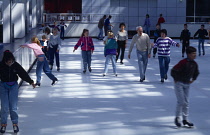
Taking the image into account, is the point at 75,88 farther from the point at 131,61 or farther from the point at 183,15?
the point at 183,15

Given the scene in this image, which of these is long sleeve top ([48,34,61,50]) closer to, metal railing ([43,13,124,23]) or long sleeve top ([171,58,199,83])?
long sleeve top ([171,58,199,83])

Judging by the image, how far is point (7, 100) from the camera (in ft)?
33.3

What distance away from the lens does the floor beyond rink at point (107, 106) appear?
10.4m

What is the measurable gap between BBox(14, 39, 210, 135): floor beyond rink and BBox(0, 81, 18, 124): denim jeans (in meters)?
0.36

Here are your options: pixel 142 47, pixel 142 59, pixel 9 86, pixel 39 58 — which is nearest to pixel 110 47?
pixel 142 59

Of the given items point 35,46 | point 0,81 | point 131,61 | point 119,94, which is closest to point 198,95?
point 119,94

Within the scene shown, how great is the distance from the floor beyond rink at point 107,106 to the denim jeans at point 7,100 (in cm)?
36

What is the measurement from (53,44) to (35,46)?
4.24 meters

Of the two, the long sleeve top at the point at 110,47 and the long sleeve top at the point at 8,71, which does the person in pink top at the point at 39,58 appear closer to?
the long sleeve top at the point at 110,47

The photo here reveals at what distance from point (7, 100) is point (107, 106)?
11.3ft

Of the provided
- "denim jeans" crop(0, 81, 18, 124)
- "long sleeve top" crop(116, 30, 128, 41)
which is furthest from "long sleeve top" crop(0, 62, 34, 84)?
"long sleeve top" crop(116, 30, 128, 41)

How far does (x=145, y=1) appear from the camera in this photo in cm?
5047

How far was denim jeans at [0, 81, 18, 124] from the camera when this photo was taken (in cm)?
1009

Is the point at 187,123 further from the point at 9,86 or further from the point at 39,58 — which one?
the point at 39,58
